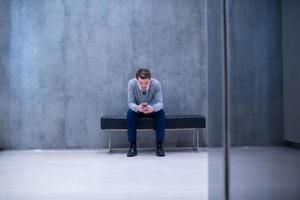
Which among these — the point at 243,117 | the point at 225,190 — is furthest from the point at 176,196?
the point at 243,117

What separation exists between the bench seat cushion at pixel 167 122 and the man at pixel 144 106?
0.09 metres

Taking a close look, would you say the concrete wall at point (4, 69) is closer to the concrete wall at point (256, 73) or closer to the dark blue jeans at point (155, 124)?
the dark blue jeans at point (155, 124)

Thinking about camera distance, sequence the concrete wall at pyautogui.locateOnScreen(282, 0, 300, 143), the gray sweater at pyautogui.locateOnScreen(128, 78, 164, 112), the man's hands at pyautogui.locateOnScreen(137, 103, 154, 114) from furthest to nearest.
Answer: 1. the gray sweater at pyautogui.locateOnScreen(128, 78, 164, 112)
2. the man's hands at pyautogui.locateOnScreen(137, 103, 154, 114)
3. the concrete wall at pyautogui.locateOnScreen(282, 0, 300, 143)

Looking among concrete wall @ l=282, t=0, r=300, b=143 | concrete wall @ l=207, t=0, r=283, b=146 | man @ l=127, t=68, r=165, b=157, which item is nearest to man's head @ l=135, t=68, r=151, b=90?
man @ l=127, t=68, r=165, b=157

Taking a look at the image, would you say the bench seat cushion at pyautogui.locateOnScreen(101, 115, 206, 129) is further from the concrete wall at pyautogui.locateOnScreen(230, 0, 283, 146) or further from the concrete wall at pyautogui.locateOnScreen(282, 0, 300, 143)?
the concrete wall at pyautogui.locateOnScreen(282, 0, 300, 143)

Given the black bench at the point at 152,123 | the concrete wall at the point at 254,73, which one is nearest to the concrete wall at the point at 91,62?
the black bench at the point at 152,123

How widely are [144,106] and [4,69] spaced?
2.18 metres

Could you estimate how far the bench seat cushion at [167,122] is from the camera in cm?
534

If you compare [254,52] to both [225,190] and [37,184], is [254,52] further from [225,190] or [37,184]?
[37,184]

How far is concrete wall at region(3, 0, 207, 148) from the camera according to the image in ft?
19.4

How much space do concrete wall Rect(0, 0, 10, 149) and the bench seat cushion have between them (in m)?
1.52

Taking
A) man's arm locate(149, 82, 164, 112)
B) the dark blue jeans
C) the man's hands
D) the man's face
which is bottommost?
the dark blue jeans

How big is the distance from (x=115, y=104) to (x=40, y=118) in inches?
43.0

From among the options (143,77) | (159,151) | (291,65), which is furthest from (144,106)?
(291,65)
